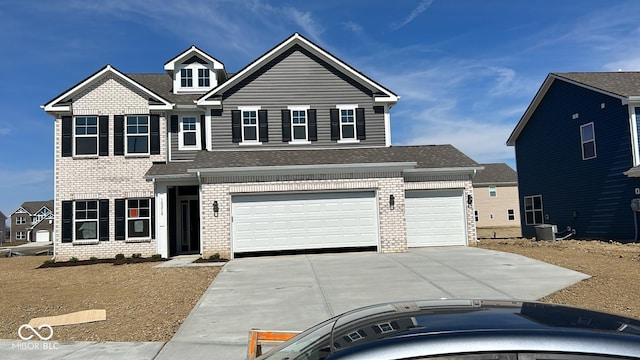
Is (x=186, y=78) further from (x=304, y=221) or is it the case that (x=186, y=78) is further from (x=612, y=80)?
(x=612, y=80)

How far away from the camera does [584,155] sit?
2234cm

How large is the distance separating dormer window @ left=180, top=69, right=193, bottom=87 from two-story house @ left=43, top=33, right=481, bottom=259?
86cm

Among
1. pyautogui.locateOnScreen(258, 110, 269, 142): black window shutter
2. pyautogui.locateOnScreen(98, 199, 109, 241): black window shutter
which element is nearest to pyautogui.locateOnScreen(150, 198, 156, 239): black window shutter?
pyautogui.locateOnScreen(98, 199, 109, 241): black window shutter

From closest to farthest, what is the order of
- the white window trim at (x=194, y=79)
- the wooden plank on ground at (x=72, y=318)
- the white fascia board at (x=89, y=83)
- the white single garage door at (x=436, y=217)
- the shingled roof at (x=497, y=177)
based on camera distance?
the wooden plank on ground at (x=72, y=318) → the white single garage door at (x=436, y=217) → the white fascia board at (x=89, y=83) → the white window trim at (x=194, y=79) → the shingled roof at (x=497, y=177)

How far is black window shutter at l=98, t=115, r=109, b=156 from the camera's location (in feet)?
65.5

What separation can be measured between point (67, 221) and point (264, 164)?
8546mm

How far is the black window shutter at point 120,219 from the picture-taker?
19484mm

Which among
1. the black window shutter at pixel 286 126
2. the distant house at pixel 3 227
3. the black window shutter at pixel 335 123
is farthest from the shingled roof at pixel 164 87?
the distant house at pixel 3 227

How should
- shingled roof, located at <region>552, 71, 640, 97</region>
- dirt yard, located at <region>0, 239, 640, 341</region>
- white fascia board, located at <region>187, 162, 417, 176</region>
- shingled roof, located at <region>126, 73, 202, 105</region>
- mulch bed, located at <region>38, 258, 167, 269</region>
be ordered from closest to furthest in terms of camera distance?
dirt yard, located at <region>0, 239, 640, 341</region> < white fascia board, located at <region>187, 162, 417, 176</region> < mulch bed, located at <region>38, 258, 167, 269</region> < shingled roof, located at <region>552, 71, 640, 97</region> < shingled roof, located at <region>126, 73, 202, 105</region>

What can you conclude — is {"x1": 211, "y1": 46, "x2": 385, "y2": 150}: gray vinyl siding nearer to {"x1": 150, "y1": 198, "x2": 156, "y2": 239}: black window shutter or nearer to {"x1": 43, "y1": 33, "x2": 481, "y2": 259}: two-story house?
{"x1": 43, "y1": 33, "x2": 481, "y2": 259}: two-story house

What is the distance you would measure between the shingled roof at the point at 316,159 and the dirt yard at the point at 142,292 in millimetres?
3920

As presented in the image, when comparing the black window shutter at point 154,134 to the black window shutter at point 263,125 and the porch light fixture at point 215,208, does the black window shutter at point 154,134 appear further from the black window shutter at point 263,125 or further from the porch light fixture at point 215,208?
the porch light fixture at point 215,208

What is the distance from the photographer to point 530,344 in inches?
75.6

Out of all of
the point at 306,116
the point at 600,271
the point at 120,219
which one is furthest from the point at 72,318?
the point at 306,116
